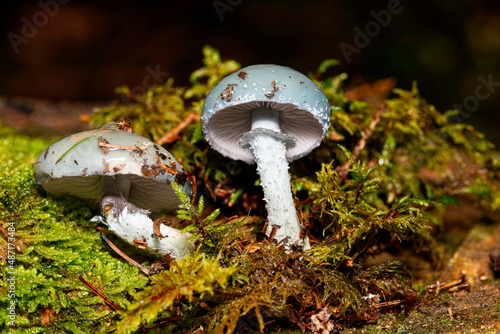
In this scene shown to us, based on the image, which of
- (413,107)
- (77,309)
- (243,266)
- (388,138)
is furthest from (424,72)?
(77,309)

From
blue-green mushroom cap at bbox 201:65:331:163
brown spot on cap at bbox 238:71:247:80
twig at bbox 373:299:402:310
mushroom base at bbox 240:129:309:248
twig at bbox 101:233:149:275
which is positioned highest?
brown spot on cap at bbox 238:71:247:80

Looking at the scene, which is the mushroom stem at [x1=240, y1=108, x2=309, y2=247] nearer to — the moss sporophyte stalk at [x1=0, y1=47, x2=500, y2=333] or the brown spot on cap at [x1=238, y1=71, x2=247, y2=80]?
the moss sporophyte stalk at [x1=0, y1=47, x2=500, y2=333]

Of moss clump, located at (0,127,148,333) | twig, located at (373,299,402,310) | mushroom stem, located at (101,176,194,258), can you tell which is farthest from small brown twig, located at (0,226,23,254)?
twig, located at (373,299,402,310)

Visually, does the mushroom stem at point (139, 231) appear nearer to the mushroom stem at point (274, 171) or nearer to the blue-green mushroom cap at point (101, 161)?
the blue-green mushroom cap at point (101, 161)

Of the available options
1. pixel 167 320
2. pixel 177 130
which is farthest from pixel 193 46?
pixel 167 320

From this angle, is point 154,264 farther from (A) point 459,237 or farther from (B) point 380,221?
(A) point 459,237

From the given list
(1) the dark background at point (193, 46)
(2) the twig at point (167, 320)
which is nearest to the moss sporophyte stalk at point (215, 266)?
(2) the twig at point (167, 320)

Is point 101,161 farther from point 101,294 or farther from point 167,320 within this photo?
point 167,320
